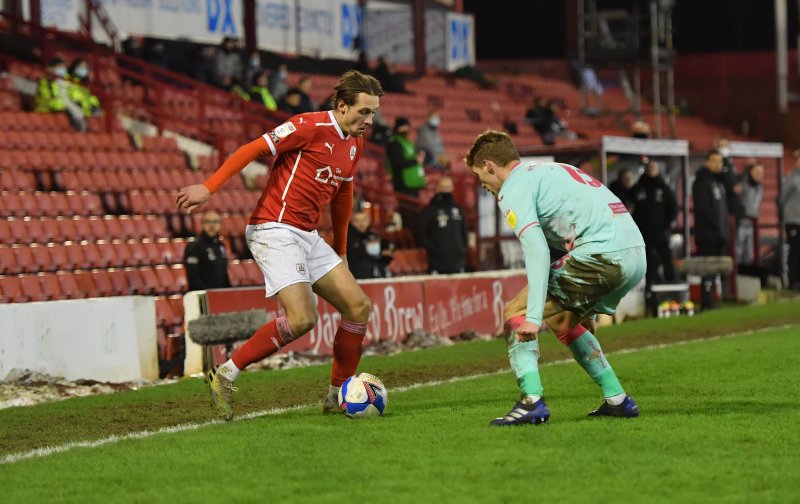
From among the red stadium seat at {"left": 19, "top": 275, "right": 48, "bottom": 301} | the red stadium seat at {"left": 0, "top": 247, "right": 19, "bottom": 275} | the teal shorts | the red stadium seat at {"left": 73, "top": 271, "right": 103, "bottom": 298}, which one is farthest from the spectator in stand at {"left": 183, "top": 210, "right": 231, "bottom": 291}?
the teal shorts

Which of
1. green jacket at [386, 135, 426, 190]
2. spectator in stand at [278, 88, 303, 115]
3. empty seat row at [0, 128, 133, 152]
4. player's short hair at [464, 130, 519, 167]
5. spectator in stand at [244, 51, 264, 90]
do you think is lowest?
green jacket at [386, 135, 426, 190]

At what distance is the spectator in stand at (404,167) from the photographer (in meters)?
19.5

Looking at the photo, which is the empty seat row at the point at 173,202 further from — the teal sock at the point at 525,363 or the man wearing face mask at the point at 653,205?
the teal sock at the point at 525,363

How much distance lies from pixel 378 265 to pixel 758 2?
85.2 feet

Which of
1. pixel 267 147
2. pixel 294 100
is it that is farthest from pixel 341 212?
pixel 294 100

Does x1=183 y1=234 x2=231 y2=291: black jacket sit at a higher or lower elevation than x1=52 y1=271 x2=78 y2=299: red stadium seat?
higher

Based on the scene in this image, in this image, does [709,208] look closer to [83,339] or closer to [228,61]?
[228,61]

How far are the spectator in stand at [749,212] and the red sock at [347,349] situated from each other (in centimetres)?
1435

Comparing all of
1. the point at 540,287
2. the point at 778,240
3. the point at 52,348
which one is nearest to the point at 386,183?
the point at 778,240

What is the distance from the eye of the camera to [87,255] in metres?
15.5

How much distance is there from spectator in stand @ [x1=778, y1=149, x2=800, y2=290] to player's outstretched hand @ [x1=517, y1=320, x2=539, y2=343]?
16.5m

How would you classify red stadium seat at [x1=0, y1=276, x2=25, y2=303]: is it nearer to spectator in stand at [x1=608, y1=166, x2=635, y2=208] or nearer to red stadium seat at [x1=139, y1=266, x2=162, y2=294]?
red stadium seat at [x1=139, y1=266, x2=162, y2=294]

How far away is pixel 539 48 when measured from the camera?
1567 inches

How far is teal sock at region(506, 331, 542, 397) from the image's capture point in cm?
734
